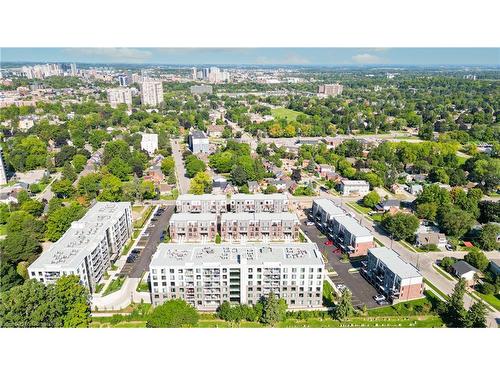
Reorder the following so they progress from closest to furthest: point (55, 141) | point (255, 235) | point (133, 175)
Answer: point (255, 235) < point (133, 175) < point (55, 141)

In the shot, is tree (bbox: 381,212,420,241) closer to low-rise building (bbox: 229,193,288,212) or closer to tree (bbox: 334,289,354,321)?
low-rise building (bbox: 229,193,288,212)

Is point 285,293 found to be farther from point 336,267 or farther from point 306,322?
point 336,267

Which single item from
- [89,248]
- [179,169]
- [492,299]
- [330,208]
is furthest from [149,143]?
[492,299]

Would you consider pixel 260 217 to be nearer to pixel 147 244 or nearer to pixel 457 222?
pixel 147 244

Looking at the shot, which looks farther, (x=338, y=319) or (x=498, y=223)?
(x=498, y=223)

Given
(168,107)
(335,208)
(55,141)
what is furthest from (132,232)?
(168,107)
